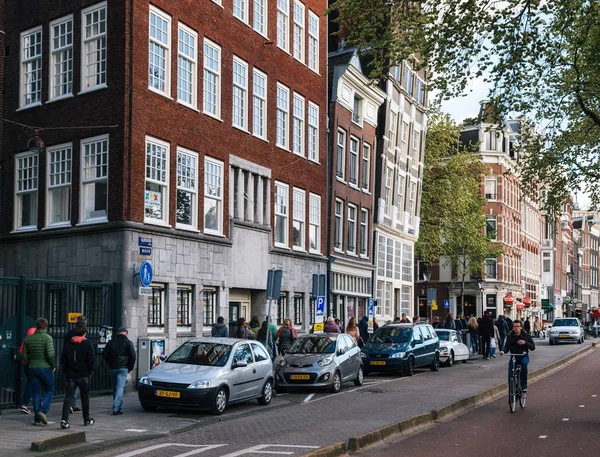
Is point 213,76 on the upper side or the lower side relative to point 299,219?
upper

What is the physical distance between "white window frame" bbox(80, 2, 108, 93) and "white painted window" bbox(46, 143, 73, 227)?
6.10 ft

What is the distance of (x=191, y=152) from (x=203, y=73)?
255cm

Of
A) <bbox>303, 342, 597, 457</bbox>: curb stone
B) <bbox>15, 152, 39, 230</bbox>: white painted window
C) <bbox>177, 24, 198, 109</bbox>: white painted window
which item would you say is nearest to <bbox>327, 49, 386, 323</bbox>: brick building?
<bbox>177, 24, 198, 109</bbox>: white painted window

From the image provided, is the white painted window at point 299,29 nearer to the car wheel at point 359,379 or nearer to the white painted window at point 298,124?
the white painted window at point 298,124

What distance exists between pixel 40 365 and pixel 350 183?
26242 millimetres

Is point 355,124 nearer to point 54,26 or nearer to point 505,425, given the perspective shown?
point 54,26

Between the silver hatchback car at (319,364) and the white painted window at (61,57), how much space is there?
9363 mm

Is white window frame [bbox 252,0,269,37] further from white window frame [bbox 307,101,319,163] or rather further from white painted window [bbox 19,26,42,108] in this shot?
white painted window [bbox 19,26,42,108]

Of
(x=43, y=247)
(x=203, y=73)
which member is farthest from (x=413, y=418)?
(x=203, y=73)

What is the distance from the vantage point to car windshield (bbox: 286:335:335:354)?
23141 mm

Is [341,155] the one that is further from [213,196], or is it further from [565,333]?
[565,333]

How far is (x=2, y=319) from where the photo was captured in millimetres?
17938

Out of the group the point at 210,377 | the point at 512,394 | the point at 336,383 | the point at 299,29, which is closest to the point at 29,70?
the point at 299,29

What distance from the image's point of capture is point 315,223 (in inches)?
1407
